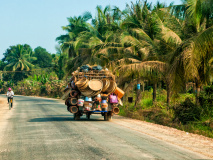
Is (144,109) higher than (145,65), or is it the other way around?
(145,65)

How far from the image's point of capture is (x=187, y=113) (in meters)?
15.2

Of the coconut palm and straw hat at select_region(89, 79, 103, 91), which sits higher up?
the coconut palm

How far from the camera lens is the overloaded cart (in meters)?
14.7

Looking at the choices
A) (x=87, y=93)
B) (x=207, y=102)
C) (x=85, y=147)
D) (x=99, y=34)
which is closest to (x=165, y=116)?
(x=207, y=102)

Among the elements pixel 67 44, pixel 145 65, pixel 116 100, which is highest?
pixel 67 44

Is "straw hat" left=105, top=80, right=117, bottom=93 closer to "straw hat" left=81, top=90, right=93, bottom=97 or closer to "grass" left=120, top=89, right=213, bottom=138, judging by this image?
"straw hat" left=81, top=90, right=93, bottom=97

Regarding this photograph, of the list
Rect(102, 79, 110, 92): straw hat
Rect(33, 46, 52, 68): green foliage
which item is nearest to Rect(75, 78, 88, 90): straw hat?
Rect(102, 79, 110, 92): straw hat

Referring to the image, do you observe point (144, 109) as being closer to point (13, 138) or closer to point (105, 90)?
point (105, 90)

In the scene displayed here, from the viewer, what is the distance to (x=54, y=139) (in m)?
9.60

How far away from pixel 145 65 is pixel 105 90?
4.04 meters

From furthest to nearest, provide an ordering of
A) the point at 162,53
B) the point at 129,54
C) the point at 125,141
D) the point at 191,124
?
the point at 129,54, the point at 162,53, the point at 191,124, the point at 125,141

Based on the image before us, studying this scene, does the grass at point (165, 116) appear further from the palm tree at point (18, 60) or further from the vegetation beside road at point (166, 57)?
the palm tree at point (18, 60)

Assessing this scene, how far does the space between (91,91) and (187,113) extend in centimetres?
471

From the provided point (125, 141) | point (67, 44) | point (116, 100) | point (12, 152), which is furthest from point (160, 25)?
point (67, 44)
